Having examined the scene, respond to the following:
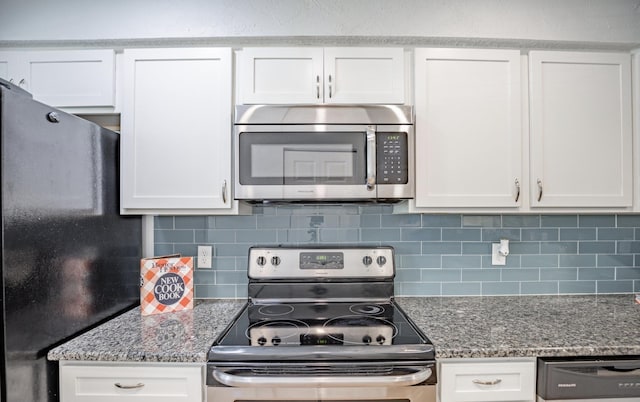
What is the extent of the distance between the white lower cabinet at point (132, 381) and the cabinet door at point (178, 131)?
2.21 feet

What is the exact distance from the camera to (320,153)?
5.04ft

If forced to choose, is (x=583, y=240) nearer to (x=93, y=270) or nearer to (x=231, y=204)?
(x=231, y=204)

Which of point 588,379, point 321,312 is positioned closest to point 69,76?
point 321,312

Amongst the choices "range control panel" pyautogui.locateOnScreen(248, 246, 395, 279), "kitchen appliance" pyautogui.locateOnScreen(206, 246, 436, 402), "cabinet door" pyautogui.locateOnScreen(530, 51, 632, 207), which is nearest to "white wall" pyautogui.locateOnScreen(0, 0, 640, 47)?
"cabinet door" pyautogui.locateOnScreen(530, 51, 632, 207)

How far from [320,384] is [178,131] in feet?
4.01

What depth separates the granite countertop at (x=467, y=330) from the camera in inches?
47.6

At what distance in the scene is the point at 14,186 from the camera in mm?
1078

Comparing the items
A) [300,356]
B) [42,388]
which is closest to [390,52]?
[300,356]

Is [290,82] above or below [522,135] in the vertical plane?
above

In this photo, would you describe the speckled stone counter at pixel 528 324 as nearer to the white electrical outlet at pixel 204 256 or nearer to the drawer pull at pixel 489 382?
the drawer pull at pixel 489 382

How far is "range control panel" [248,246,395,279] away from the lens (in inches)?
69.7

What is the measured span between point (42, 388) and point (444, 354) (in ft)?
4.58

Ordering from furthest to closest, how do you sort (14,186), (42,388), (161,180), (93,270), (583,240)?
(583,240) < (161,180) < (93,270) < (42,388) < (14,186)

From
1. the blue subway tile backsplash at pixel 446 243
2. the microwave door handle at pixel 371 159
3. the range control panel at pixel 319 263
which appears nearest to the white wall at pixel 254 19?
the microwave door handle at pixel 371 159
